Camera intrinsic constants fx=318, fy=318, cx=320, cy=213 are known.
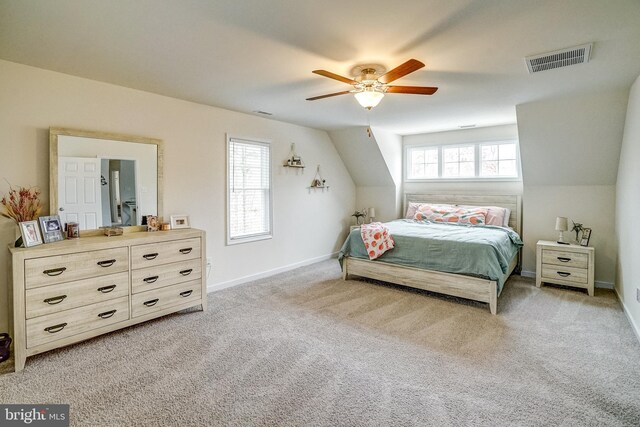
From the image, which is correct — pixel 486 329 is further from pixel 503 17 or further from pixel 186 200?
pixel 186 200

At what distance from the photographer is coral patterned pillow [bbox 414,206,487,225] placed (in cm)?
491

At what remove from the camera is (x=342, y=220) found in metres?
6.24

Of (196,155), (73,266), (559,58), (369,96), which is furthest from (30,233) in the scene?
(559,58)

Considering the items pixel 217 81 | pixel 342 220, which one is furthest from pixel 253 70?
pixel 342 220

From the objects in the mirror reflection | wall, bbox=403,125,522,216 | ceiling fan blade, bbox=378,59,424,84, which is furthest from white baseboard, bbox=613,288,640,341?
the mirror reflection

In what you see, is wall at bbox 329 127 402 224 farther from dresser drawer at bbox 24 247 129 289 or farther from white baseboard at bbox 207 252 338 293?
dresser drawer at bbox 24 247 129 289

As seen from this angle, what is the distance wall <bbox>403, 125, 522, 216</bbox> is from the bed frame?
0.48 feet

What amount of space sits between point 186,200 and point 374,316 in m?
2.53

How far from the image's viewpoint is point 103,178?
10.2ft

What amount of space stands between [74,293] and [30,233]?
58 centimetres

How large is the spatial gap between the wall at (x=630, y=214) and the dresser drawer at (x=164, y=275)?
4.15m

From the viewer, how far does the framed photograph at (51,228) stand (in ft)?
8.66

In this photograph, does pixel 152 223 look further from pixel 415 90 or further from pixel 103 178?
pixel 415 90

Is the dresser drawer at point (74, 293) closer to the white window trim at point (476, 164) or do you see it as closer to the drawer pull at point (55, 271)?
the drawer pull at point (55, 271)
